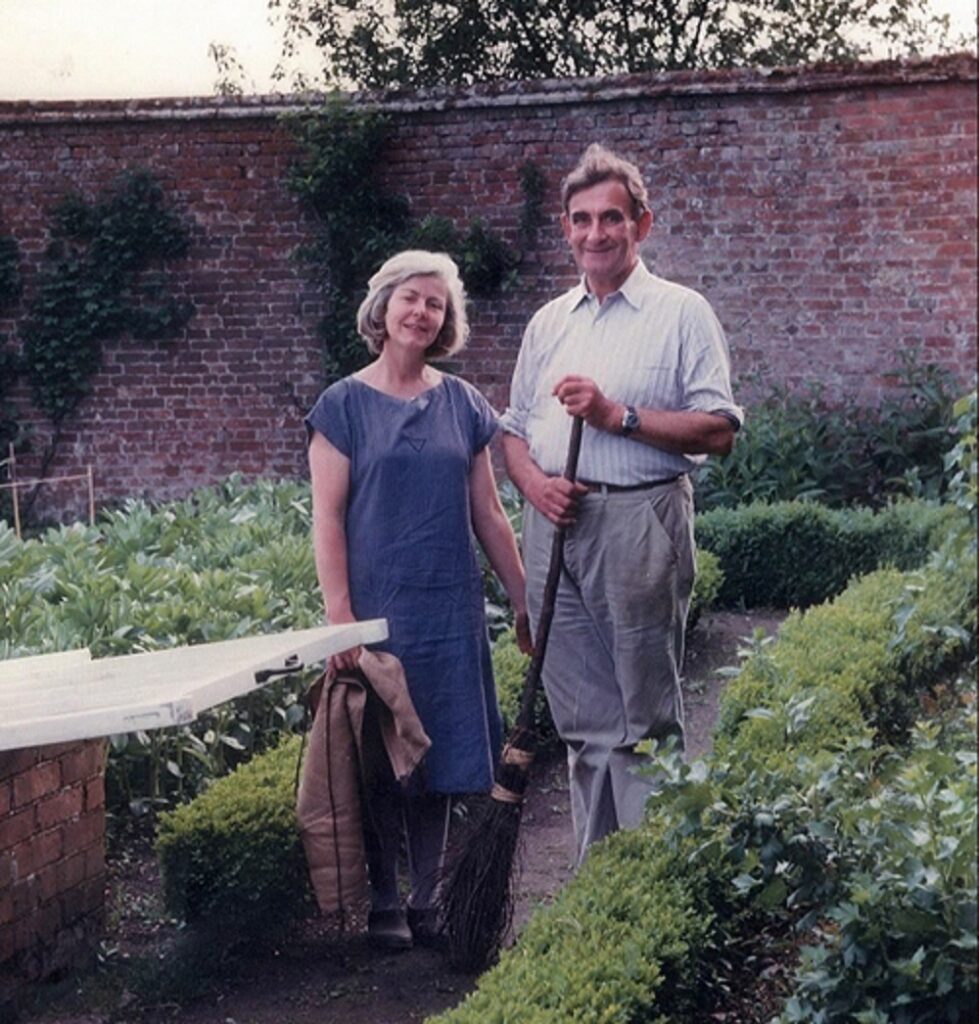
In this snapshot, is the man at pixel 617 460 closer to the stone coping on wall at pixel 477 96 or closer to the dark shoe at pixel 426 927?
the dark shoe at pixel 426 927

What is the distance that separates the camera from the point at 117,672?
133 inches

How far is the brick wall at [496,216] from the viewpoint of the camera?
817 cm

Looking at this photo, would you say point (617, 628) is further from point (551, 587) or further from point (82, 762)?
point (82, 762)

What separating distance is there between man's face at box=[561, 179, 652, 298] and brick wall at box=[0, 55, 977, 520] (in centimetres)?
410

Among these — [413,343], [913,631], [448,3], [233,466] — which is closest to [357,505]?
[413,343]

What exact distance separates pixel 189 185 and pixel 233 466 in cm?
200

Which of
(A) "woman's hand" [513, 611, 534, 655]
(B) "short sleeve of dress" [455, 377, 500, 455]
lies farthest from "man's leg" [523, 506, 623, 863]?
(B) "short sleeve of dress" [455, 377, 500, 455]

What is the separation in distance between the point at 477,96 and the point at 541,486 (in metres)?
6.55

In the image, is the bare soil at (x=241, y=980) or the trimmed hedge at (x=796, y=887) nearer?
the trimmed hedge at (x=796, y=887)

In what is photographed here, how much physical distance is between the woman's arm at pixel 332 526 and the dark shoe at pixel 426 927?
0.63 metres

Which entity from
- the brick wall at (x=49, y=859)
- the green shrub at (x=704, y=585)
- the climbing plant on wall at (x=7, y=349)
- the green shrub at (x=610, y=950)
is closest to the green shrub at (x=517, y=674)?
the green shrub at (x=704, y=585)

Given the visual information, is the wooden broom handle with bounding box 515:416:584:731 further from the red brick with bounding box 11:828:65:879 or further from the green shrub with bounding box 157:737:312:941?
the red brick with bounding box 11:828:65:879

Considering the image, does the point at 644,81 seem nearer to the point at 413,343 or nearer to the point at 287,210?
the point at 287,210

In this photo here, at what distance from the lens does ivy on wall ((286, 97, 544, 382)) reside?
9781 millimetres
